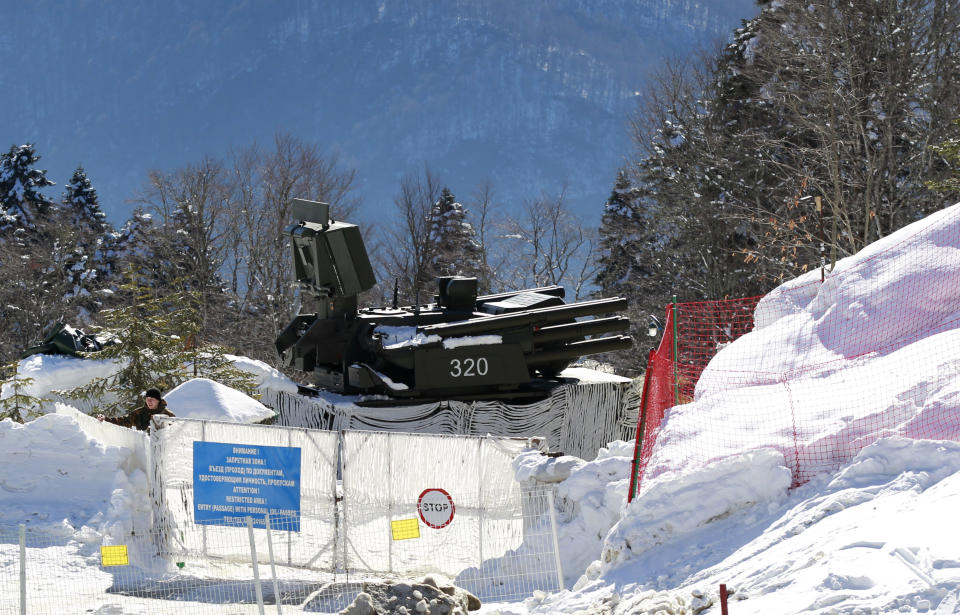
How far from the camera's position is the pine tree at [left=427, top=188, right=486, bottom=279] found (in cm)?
3706

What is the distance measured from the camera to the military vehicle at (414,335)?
50.3 ft

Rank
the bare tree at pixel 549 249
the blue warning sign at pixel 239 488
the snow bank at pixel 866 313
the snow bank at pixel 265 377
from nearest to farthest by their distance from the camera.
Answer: the snow bank at pixel 866 313 → the blue warning sign at pixel 239 488 → the snow bank at pixel 265 377 → the bare tree at pixel 549 249

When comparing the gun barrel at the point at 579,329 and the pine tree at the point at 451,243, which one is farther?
the pine tree at the point at 451,243

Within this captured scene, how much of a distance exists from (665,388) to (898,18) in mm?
15460

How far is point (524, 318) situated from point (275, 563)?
712cm

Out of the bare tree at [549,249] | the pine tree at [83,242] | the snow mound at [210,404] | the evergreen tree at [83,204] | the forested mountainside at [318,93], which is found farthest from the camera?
the forested mountainside at [318,93]

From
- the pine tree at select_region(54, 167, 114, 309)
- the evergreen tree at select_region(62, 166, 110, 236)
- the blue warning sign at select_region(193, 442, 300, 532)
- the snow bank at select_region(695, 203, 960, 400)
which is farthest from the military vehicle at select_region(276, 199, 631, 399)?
the evergreen tree at select_region(62, 166, 110, 236)

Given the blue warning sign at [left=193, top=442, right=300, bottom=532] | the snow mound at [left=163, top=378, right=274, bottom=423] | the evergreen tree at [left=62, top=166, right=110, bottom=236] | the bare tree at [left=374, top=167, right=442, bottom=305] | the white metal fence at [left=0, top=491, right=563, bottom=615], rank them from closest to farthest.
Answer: the white metal fence at [left=0, top=491, right=563, bottom=615]
the blue warning sign at [left=193, top=442, right=300, bottom=532]
the snow mound at [left=163, top=378, right=274, bottom=423]
the bare tree at [left=374, top=167, right=442, bottom=305]
the evergreen tree at [left=62, top=166, right=110, bottom=236]

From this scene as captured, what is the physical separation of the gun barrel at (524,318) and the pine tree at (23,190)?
28.0 metres

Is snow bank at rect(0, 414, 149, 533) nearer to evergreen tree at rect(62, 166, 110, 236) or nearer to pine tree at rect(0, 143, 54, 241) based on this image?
pine tree at rect(0, 143, 54, 241)

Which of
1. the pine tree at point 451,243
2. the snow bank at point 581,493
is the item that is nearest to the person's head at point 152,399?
the snow bank at point 581,493

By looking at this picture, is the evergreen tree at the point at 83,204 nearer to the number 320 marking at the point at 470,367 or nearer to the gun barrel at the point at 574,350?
the number 320 marking at the point at 470,367

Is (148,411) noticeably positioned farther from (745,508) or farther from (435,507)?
(745,508)

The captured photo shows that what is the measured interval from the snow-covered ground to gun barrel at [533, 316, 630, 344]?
16.7 ft
